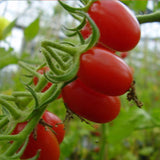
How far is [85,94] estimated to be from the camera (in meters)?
0.63

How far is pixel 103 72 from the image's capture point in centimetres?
58

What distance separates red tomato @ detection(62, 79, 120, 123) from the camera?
0.63 metres

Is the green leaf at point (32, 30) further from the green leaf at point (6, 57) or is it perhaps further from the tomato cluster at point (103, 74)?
the tomato cluster at point (103, 74)

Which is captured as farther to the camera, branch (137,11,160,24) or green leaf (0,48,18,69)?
green leaf (0,48,18,69)

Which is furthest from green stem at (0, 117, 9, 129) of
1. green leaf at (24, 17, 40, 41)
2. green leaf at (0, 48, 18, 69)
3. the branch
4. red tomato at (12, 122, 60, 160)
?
green leaf at (24, 17, 40, 41)

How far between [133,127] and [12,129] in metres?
1.18

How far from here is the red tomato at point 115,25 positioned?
61 cm

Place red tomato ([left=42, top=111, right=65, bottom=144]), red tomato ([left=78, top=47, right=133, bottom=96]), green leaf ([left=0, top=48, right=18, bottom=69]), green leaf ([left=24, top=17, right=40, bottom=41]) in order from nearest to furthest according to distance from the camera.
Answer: red tomato ([left=78, top=47, right=133, bottom=96])
red tomato ([left=42, top=111, right=65, bottom=144])
green leaf ([left=0, top=48, right=18, bottom=69])
green leaf ([left=24, top=17, right=40, bottom=41])

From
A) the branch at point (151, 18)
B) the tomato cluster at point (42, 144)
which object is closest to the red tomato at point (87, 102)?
the tomato cluster at point (42, 144)

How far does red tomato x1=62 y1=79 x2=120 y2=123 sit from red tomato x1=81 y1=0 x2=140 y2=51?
123 mm

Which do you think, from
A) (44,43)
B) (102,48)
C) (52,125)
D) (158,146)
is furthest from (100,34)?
(158,146)

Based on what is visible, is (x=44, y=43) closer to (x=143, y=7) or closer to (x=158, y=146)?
(x=143, y=7)

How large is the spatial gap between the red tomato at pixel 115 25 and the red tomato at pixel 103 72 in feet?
0.15

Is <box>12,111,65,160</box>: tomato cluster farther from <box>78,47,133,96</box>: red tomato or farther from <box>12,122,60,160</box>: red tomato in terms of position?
<box>78,47,133,96</box>: red tomato
